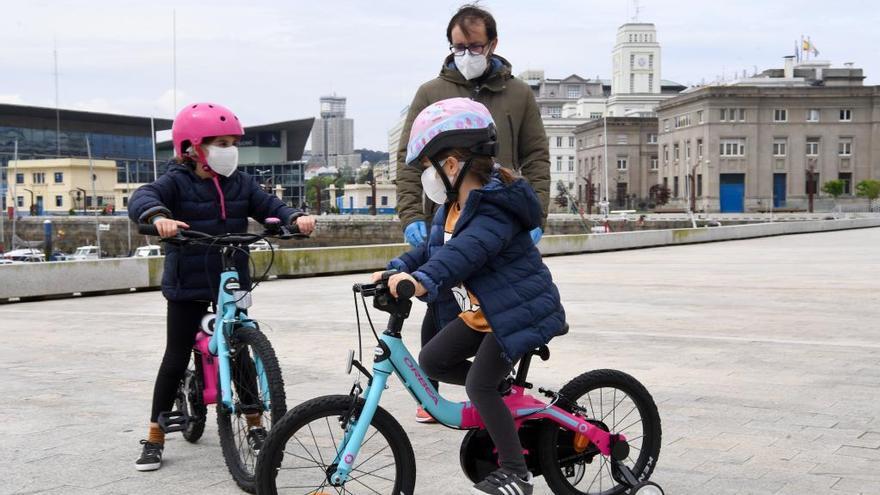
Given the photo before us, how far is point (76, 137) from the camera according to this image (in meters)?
132

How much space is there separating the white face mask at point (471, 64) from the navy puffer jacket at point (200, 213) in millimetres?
1148

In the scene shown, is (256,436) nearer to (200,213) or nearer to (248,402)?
(248,402)

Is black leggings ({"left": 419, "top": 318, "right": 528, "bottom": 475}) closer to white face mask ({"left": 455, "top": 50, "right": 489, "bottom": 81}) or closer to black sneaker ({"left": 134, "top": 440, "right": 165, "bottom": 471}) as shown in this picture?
black sneaker ({"left": 134, "top": 440, "right": 165, "bottom": 471})

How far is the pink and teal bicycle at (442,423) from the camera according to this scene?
11.1ft

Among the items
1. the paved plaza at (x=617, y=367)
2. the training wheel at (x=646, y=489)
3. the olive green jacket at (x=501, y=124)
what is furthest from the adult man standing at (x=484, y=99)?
the training wheel at (x=646, y=489)

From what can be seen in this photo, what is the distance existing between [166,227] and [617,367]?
163 inches

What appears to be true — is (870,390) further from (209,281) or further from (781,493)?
(209,281)

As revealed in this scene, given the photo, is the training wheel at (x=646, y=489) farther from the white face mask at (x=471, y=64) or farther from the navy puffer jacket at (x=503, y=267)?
the white face mask at (x=471, y=64)

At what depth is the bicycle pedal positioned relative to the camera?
477 cm

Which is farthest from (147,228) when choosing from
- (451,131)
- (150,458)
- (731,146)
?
(731,146)

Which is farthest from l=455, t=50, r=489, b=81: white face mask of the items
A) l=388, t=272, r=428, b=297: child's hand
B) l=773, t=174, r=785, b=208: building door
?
l=773, t=174, r=785, b=208: building door

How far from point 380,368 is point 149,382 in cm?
412

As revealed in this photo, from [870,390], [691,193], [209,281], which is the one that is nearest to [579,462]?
[209,281]

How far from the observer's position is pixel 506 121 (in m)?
5.32
